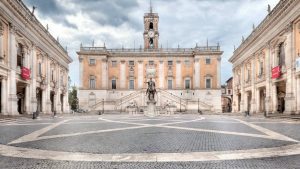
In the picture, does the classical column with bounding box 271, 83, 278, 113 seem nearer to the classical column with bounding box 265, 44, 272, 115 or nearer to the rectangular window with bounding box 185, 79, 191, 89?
the classical column with bounding box 265, 44, 272, 115

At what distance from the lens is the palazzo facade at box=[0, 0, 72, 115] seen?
26078 mm

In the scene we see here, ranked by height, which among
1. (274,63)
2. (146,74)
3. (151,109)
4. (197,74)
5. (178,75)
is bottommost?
(151,109)

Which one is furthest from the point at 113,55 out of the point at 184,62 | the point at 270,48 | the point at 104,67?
the point at 270,48

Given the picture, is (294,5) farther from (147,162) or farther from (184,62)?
(184,62)

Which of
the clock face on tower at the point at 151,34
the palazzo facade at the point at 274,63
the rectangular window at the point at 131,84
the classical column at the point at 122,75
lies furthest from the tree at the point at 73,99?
the palazzo facade at the point at 274,63

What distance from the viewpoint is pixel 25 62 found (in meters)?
32.1

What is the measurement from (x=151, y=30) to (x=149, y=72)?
12075mm

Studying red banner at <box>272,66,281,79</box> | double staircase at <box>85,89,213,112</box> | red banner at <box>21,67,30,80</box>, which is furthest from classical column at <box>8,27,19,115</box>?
double staircase at <box>85,89,213,112</box>

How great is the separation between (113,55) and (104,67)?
3.87m

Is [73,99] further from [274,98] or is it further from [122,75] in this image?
[274,98]

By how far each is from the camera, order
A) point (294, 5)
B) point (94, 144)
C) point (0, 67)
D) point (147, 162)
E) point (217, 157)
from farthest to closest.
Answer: point (294, 5)
point (0, 67)
point (94, 144)
point (217, 157)
point (147, 162)

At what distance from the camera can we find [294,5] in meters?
26.8

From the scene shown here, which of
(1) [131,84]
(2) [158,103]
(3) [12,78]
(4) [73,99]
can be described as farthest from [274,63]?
(4) [73,99]

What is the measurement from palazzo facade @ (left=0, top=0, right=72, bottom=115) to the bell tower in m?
25.6
